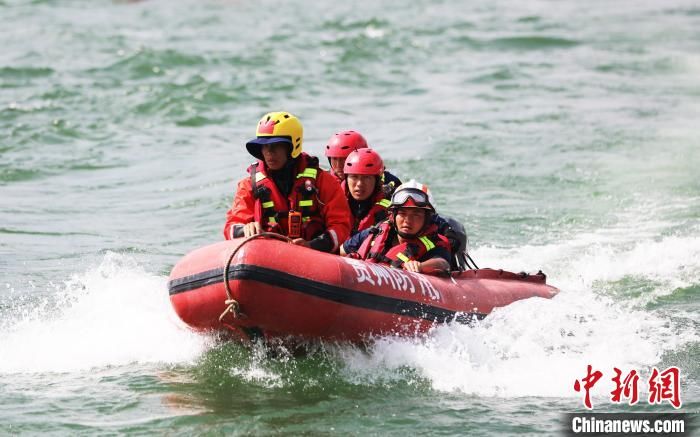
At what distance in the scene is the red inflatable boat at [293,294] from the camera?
6.67 m

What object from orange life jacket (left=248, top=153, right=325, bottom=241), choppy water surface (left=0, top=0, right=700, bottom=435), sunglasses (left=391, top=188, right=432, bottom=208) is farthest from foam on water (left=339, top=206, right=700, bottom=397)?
orange life jacket (left=248, top=153, right=325, bottom=241)

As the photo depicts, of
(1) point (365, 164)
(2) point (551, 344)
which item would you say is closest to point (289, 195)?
(1) point (365, 164)

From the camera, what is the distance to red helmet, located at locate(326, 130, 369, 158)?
9492 mm

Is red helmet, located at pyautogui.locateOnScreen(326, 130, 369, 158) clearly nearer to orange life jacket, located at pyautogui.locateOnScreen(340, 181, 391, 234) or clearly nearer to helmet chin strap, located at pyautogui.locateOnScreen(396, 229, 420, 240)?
orange life jacket, located at pyautogui.locateOnScreen(340, 181, 391, 234)

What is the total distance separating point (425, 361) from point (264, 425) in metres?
1.32

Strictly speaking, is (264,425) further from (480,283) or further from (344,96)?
(344,96)

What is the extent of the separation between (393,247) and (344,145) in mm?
1759

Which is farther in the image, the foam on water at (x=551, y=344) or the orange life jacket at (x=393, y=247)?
the orange life jacket at (x=393, y=247)

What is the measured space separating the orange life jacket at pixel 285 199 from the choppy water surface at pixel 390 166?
103 cm

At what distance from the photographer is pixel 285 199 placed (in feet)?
26.3

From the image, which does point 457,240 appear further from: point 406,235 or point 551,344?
point 551,344

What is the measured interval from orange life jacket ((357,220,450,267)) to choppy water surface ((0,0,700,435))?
704 mm

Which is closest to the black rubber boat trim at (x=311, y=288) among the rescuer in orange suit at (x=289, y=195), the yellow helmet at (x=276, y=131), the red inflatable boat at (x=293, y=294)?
the red inflatable boat at (x=293, y=294)

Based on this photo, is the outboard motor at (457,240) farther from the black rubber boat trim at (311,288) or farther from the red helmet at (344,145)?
the black rubber boat trim at (311,288)
